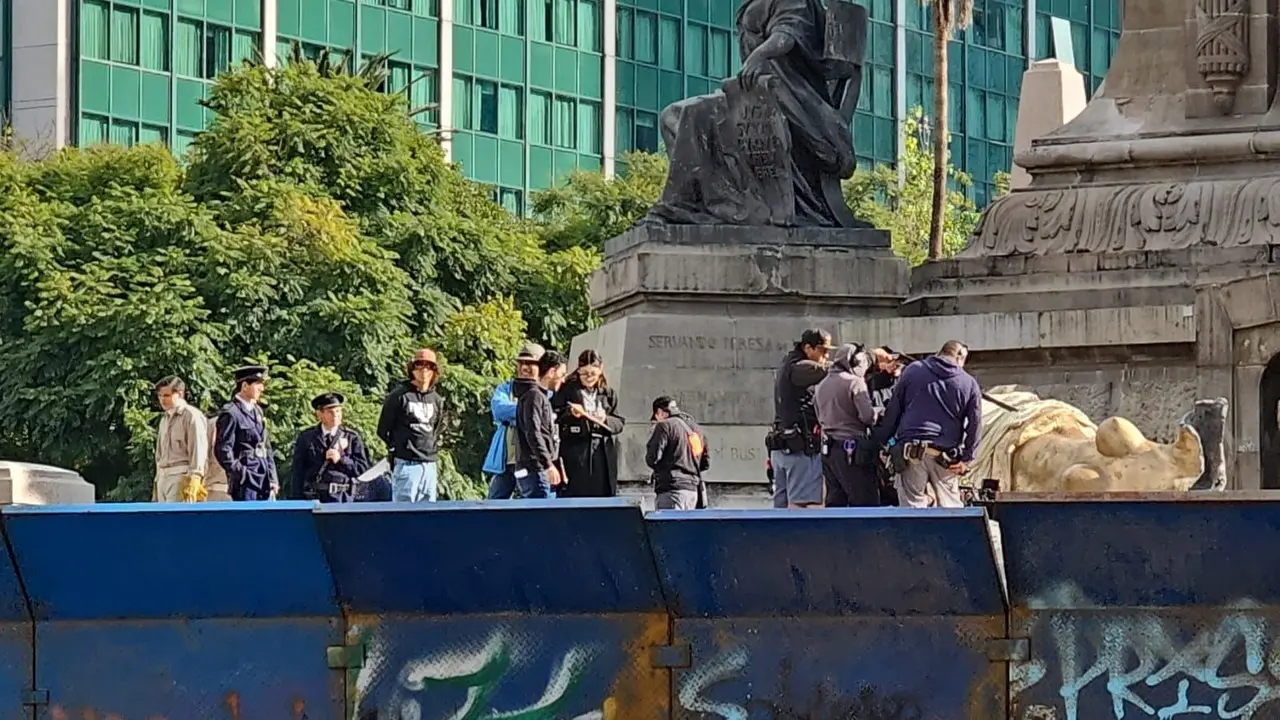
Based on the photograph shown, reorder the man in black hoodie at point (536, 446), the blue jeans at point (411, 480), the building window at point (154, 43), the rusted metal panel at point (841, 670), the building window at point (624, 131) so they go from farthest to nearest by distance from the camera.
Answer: the building window at point (624, 131) < the building window at point (154, 43) < the blue jeans at point (411, 480) < the man in black hoodie at point (536, 446) < the rusted metal panel at point (841, 670)

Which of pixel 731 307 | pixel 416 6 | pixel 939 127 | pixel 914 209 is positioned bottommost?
pixel 731 307

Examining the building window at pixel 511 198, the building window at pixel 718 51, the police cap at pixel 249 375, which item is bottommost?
the police cap at pixel 249 375

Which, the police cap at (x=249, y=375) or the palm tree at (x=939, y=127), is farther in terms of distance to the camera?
the palm tree at (x=939, y=127)

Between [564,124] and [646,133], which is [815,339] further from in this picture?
[646,133]

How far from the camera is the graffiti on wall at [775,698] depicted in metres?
12.0

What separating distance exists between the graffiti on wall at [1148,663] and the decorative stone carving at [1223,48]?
11.4 metres

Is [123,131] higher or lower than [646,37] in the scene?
lower

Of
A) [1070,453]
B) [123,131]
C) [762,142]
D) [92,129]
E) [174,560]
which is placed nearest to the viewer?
[174,560]

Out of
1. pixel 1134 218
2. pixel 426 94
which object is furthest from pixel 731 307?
pixel 426 94

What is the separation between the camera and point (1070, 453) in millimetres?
19062

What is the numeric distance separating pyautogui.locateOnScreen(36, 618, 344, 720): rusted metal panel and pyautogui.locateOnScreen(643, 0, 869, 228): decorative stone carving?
11025mm

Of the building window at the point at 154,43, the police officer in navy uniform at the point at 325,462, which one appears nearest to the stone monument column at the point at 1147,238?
the police officer in navy uniform at the point at 325,462

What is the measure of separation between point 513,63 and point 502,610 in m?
62.1

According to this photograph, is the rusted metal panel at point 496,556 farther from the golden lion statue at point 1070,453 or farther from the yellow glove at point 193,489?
the yellow glove at point 193,489
